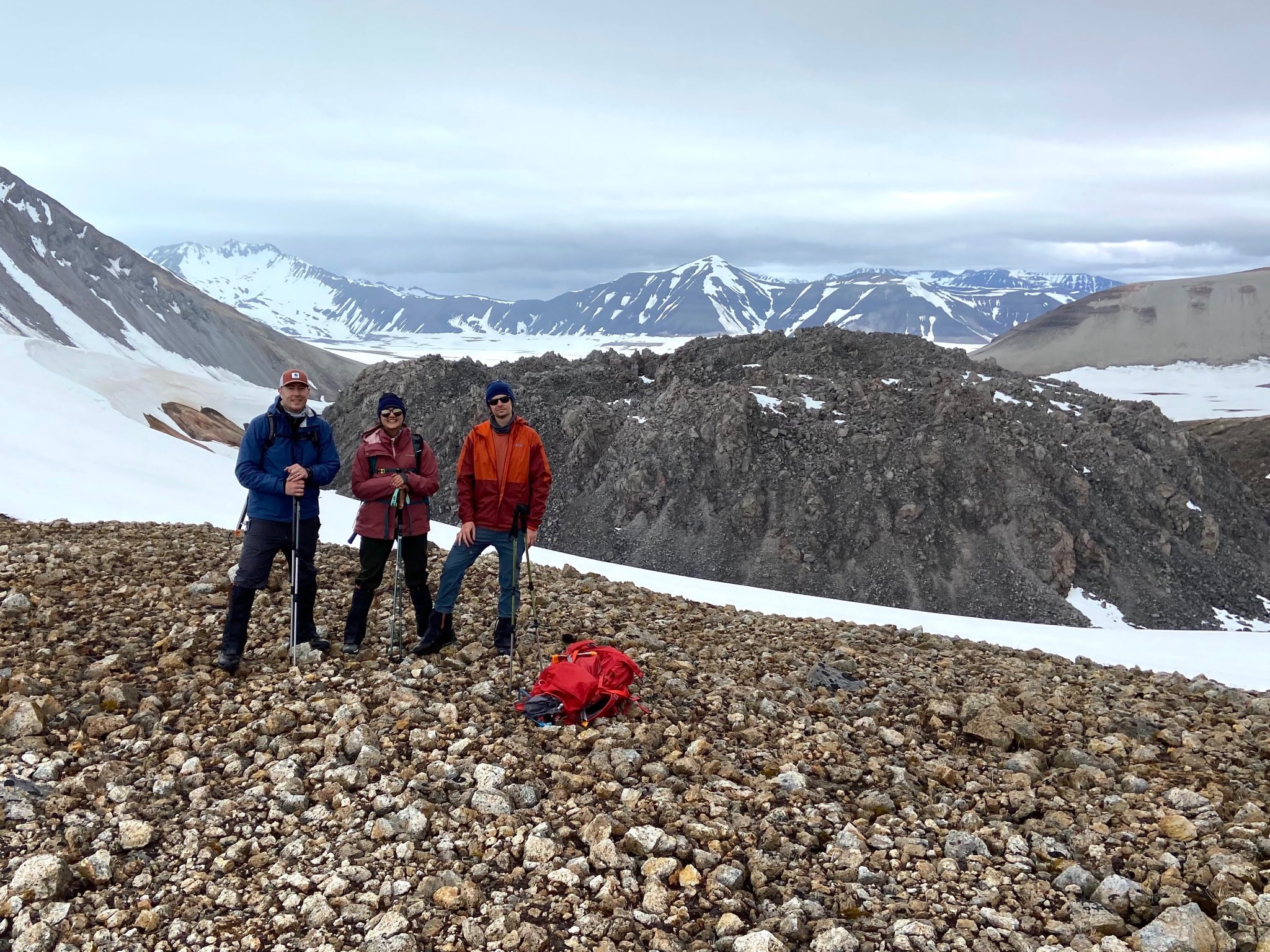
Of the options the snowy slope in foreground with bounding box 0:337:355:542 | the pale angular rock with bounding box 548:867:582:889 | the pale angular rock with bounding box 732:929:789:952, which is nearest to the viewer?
the pale angular rock with bounding box 732:929:789:952

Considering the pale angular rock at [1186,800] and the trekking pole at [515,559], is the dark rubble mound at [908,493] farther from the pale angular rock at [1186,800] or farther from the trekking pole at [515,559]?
the pale angular rock at [1186,800]

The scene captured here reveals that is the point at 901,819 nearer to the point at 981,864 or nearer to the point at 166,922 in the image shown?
the point at 981,864

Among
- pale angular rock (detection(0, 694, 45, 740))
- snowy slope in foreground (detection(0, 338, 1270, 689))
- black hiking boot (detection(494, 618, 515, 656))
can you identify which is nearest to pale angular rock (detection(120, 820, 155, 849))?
pale angular rock (detection(0, 694, 45, 740))

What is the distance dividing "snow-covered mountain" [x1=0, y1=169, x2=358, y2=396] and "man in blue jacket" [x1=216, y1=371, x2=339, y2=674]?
113531 millimetres

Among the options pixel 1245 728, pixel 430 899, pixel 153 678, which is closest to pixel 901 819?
pixel 430 899

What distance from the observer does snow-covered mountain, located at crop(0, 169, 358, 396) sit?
114188 millimetres

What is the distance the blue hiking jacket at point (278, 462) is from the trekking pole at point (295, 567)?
5cm

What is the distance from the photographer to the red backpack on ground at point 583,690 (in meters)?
5.53

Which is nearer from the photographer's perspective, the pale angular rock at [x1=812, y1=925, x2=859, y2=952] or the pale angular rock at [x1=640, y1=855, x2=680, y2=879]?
the pale angular rock at [x1=812, y1=925, x2=859, y2=952]

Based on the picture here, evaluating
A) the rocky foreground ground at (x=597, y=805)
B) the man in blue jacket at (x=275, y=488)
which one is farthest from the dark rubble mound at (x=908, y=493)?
the man in blue jacket at (x=275, y=488)

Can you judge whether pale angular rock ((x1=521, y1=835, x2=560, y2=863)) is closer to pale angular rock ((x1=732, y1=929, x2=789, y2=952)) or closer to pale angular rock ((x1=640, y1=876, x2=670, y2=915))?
pale angular rock ((x1=640, y1=876, x2=670, y2=915))

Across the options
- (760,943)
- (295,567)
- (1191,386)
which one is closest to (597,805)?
(760,943)

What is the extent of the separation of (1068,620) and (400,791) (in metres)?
41.5

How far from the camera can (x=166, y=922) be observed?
3.54 metres
